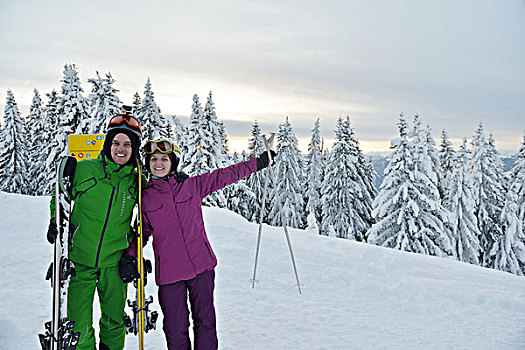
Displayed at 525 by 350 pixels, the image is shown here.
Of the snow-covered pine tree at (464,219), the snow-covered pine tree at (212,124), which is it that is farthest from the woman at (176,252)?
the snow-covered pine tree at (464,219)

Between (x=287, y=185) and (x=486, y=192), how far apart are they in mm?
16963

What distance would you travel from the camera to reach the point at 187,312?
12.1 ft

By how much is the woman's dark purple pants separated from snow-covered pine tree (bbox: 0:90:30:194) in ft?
125

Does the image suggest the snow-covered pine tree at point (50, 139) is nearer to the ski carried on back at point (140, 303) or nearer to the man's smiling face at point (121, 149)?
the man's smiling face at point (121, 149)

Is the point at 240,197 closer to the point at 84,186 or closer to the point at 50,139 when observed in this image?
the point at 50,139

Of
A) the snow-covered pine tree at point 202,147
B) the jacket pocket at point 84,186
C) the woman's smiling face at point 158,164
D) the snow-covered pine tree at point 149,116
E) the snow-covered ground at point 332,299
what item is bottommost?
the snow-covered ground at point 332,299

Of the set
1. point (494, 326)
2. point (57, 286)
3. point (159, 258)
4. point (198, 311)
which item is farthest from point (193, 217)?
point (494, 326)

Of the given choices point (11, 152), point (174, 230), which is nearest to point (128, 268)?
point (174, 230)

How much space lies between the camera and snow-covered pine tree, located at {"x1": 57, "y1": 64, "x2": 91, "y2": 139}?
1071 inches

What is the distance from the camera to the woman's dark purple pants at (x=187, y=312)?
3.62 meters

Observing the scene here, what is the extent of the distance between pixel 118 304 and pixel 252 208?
32.8m

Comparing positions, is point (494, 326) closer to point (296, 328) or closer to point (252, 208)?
point (296, 328)

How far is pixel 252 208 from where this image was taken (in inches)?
1431

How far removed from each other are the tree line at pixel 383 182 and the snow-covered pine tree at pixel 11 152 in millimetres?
99
